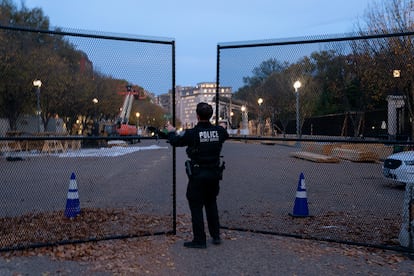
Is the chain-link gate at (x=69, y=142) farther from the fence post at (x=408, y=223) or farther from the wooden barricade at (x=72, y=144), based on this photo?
the fence post at (x=408, y=223)

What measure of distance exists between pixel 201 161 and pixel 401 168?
6161 mm

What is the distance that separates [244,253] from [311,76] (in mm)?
2925

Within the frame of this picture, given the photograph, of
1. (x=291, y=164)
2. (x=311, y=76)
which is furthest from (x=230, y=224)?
(x=311, y=76)

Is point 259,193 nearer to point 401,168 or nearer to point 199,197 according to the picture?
point 401,168

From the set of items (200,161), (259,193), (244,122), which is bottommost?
(259,193)

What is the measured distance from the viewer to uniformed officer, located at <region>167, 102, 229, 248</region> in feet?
18.6

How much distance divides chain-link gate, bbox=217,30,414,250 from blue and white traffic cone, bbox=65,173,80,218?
103 inches

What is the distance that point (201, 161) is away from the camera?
224 inches

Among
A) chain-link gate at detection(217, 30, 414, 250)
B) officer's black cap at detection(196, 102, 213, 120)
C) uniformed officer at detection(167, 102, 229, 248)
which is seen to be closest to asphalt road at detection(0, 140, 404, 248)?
chain-link gate at detection(217, 30, 414, 250)

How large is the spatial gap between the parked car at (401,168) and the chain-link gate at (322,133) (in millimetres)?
909

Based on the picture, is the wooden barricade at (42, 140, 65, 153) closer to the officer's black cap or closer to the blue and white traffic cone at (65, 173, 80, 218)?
the blue and white traffic cone at (65, 173, 80, 218)

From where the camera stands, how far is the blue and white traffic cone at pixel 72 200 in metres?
7.22

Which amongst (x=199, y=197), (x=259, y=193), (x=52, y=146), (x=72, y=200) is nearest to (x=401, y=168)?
(x=259, y=193)

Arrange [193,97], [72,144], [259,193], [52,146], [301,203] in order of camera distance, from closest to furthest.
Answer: [301,203] < [72,144] < [52,146] < [193,97] < [259,193]
